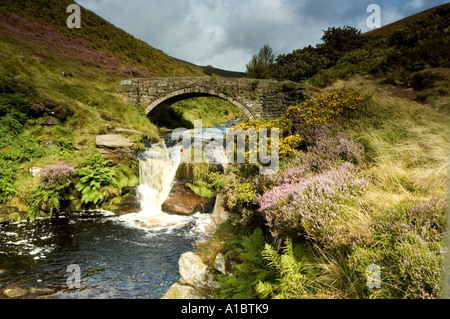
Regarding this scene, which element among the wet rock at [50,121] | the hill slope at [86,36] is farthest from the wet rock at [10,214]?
the hill slope at [86,36]

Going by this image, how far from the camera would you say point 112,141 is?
11289 millimetres

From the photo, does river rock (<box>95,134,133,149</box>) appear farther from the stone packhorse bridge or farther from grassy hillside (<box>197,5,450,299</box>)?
the stone packhorse bridge

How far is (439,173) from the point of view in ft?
11.6

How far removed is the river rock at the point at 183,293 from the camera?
372 cm

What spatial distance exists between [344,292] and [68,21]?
34.4 m

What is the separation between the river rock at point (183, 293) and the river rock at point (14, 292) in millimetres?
3054

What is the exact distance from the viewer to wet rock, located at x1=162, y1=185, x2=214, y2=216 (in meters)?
9.48

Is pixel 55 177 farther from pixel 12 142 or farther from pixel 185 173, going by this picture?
pixel 185 173

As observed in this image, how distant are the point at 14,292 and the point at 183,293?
3486 millimetres

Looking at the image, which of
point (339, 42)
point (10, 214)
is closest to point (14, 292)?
point (10, 214)

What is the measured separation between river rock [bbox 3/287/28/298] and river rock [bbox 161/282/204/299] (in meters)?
3.05

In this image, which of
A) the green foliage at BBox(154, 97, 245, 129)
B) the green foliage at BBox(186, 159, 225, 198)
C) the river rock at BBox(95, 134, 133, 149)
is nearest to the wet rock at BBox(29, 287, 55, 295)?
the green foliage at BBox(186, 159, 225, 198)

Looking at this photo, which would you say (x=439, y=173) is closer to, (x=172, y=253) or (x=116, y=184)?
(x=172, y=253)
